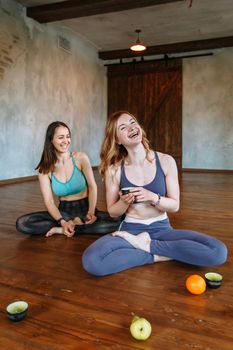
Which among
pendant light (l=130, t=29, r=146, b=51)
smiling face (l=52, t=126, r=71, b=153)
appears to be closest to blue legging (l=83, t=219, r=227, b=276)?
smiling face (l=52, t=126, r=71, b=153)

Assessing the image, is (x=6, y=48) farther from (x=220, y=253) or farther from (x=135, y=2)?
(x=220, y=253)

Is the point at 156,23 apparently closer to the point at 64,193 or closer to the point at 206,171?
the point at 206,171

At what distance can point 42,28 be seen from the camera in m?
6.39

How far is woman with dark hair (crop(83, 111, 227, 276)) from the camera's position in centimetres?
179

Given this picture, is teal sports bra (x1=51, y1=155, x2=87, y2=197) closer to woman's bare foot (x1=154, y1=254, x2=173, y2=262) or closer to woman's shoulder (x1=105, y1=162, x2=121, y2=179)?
woman's shoulder (x1=105, y1=162, x2=121, y2=179)

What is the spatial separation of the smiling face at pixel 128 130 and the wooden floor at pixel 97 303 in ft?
2.47

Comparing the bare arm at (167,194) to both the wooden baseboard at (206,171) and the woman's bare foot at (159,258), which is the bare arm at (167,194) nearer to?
the woman's bare foot at (159,258)

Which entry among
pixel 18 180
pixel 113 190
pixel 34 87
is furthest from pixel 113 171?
pixel 34 87

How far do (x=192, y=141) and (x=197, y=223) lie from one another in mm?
5672

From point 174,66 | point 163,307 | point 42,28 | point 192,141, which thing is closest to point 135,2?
point 42,28

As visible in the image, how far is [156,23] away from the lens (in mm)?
6551

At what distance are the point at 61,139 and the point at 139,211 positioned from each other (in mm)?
894

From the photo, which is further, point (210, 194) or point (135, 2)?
point (135, 2)

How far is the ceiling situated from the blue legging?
4.61 m
